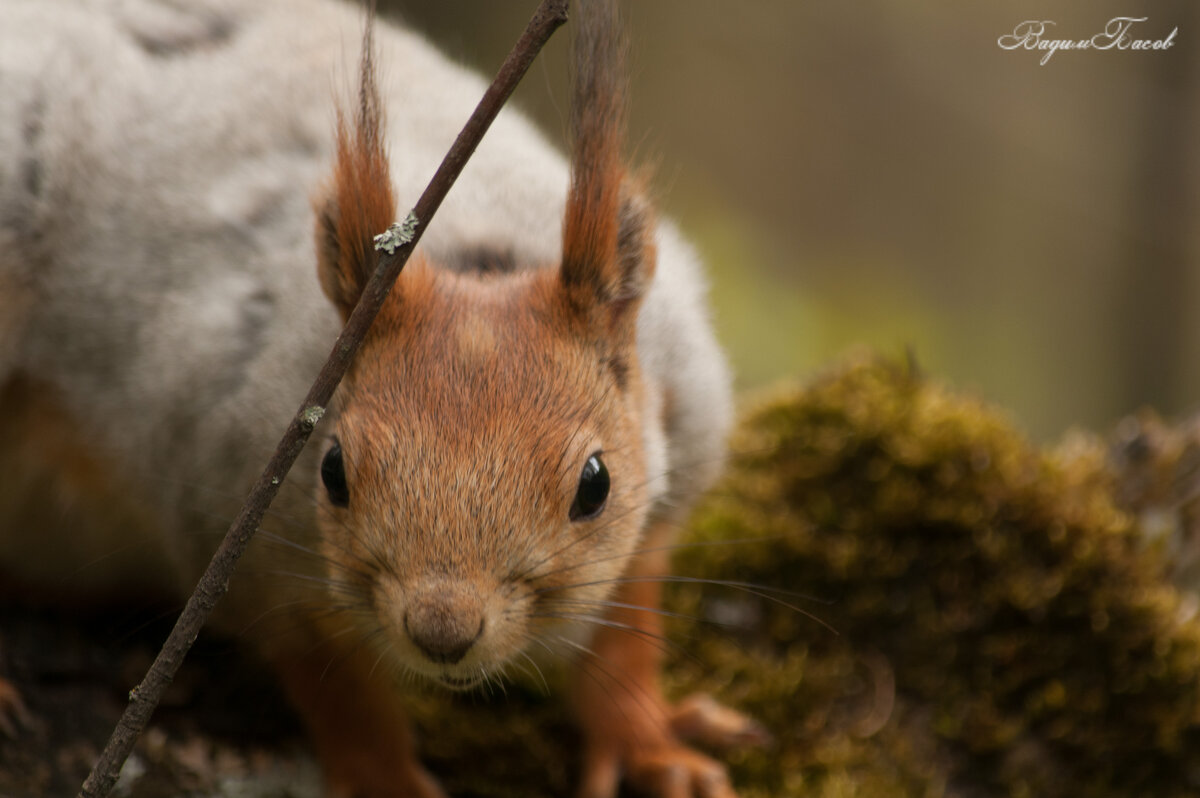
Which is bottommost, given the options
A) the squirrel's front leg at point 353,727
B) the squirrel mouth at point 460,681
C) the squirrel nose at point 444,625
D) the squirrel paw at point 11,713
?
the squirrel paw at point 11,713

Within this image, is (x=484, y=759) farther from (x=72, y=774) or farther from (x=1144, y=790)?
(x=1144, y=790)

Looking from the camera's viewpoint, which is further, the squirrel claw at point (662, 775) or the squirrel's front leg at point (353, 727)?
the squirrel claw at point (662, 775)

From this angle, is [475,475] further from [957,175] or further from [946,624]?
[957,175]

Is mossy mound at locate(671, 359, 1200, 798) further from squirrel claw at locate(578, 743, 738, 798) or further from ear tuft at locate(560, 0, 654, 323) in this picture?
ear tuft at locate(560, 0, 654, 323)

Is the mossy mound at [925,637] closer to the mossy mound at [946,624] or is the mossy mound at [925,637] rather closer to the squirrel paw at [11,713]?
the mossy mound at [946,624]

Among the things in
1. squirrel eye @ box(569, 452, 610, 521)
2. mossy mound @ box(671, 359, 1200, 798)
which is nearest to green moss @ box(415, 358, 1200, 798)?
mossy mound @ box(671, 359, 1200, 798)

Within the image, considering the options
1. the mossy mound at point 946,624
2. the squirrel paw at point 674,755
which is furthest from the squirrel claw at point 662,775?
the mossy mound at point 946,624

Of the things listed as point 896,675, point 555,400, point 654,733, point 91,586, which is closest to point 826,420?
point 896,675

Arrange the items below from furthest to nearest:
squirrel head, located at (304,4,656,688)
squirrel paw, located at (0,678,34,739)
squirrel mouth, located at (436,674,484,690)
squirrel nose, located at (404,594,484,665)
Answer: squirrel paw, located at (0,678,34,739) → squirrel mouth, located at (436,674,484,690) → squirrel head, located at (304,4,656,688) → squirrel nose, located at (404,594,484,665)
